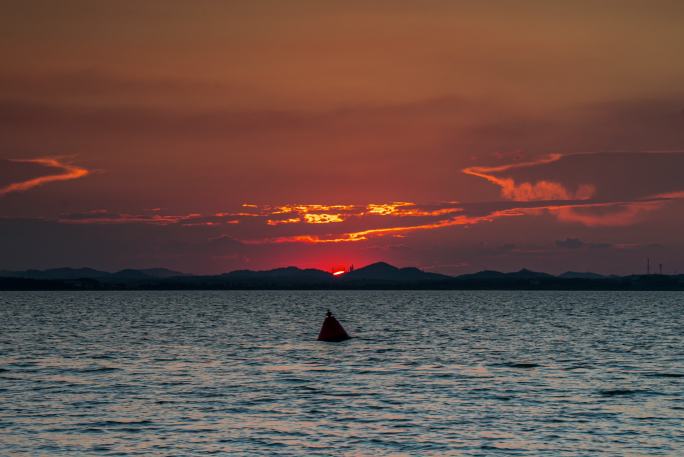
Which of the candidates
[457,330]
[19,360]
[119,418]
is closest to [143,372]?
[19,360]

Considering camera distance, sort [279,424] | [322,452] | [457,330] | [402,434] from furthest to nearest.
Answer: [457,330]
[279,424]
[402,434]
[322,452]

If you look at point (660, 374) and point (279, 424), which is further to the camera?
point (660, 374)

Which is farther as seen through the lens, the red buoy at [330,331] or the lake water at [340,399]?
the red buoy at [330,331]

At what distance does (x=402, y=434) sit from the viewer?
34.0 m

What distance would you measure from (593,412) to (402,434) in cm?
1048

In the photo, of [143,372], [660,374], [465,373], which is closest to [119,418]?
[143,372]

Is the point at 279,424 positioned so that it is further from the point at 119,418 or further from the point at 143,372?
the point at 143,372

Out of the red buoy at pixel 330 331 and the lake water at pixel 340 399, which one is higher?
the red buoy at pixel 330 331

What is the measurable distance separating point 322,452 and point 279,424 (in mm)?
6037

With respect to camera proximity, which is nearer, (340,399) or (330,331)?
(340,399)


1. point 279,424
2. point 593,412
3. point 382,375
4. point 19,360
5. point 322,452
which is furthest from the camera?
point 19,360

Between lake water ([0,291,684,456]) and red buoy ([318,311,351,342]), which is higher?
red buoy ([318,311,351,342])

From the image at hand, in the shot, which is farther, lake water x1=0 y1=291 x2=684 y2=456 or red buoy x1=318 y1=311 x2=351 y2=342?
red buoy x1=318 y1=311 x2=351 y2=342

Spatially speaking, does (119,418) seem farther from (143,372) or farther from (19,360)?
(19,360)
